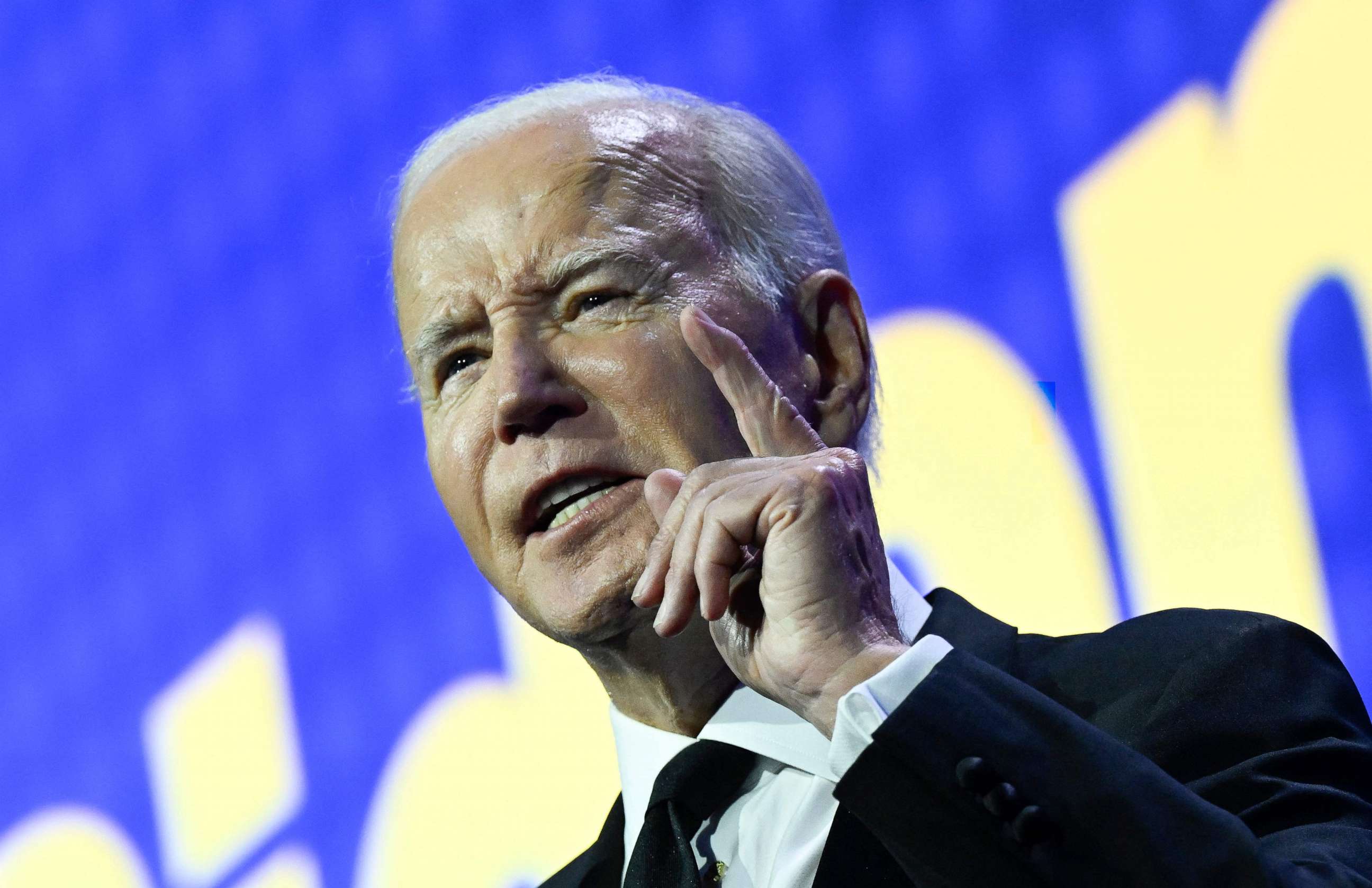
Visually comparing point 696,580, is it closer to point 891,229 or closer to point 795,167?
point 795,167

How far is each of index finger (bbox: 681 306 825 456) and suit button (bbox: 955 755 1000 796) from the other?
0.32 metres

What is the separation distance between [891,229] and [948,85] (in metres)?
0.22

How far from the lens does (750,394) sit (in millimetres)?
1234

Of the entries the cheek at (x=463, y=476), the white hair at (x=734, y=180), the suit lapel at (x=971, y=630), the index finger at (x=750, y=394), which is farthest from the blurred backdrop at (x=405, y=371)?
the index finger at (x=750, y=394)

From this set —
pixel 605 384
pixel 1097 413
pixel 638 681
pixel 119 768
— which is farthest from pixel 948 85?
pixel 119 768

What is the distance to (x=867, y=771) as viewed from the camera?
1002 millimetres

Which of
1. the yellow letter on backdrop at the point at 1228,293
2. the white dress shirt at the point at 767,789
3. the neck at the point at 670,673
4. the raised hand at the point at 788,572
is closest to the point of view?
the raised hand at the point at 788,572

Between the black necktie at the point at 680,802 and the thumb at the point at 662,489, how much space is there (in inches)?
13.5

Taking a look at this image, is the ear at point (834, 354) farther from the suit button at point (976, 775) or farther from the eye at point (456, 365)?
the suit button at point (976, 775)

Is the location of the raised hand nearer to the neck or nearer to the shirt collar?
the shirt collar

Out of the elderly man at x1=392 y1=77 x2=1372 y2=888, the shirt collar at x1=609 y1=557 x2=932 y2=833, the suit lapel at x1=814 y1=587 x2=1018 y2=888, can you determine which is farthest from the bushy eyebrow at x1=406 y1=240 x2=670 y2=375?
the suit lapel at x1=814 y1=587 x2=1018 y2=888

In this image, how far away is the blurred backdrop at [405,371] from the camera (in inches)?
71.3

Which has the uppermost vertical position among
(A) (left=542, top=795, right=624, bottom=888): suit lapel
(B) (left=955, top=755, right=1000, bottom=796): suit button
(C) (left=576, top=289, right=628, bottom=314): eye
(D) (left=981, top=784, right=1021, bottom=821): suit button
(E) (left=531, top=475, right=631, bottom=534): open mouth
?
(C) (left=576, top=289, right=628, bottom=314): eye

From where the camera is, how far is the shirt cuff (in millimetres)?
1020
